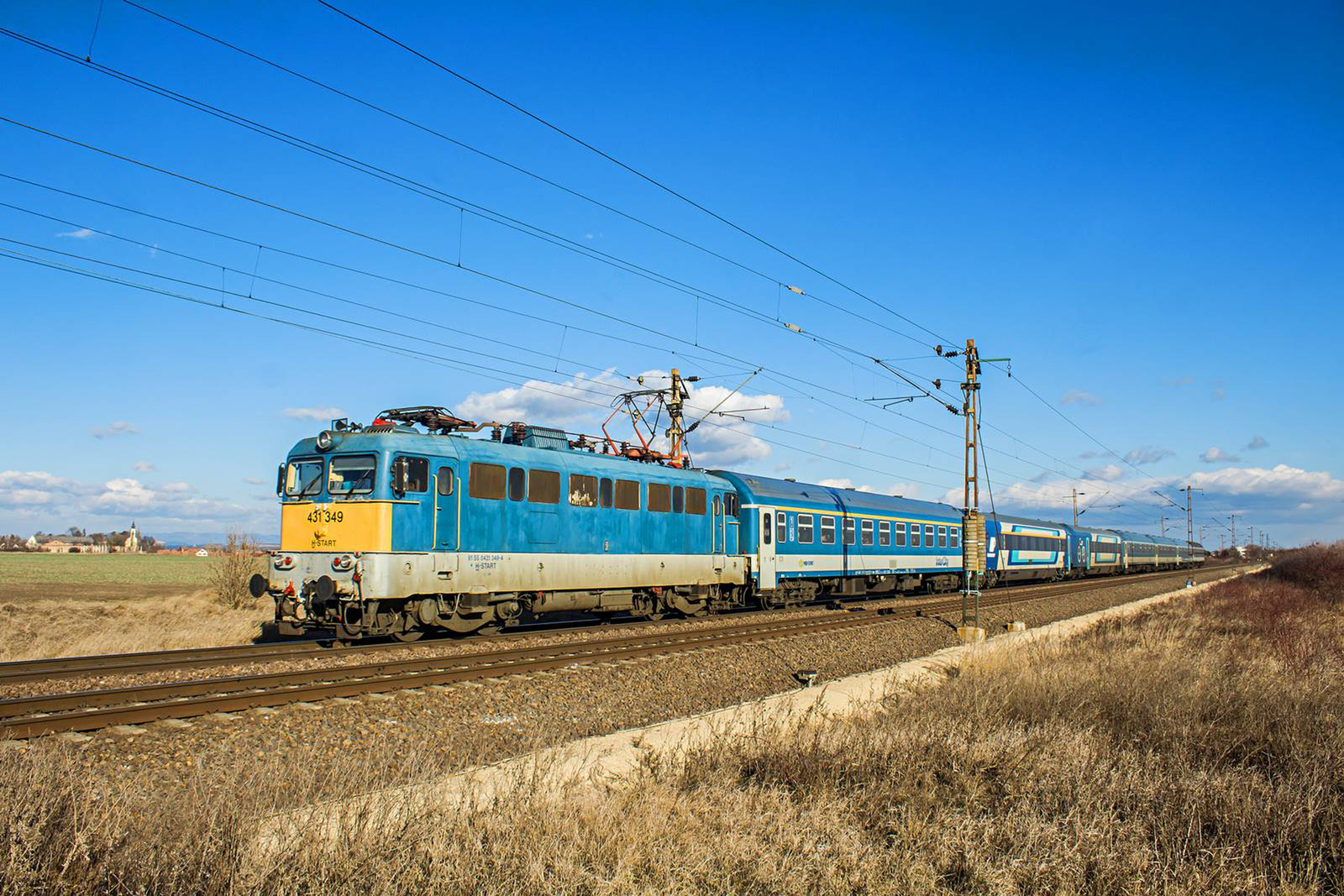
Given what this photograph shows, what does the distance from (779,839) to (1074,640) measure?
15729mm

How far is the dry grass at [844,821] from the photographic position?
498cm

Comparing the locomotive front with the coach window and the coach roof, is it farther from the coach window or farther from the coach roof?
the coach roof

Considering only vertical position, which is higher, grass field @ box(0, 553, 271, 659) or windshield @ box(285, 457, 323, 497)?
windshield @ box(285, 457, 323, 497)

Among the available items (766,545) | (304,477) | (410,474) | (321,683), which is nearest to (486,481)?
(410,474)

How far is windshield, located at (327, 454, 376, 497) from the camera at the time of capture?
16.2 m

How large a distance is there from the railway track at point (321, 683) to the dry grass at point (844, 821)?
1.68 metres

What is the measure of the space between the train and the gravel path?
1391 mm

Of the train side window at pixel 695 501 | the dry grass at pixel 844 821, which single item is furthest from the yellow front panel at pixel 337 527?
the train side window at pixel 695 501

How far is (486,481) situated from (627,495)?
15.1ft

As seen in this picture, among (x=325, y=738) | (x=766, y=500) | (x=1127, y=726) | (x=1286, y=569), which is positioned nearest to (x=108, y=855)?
(x=325, y=738)

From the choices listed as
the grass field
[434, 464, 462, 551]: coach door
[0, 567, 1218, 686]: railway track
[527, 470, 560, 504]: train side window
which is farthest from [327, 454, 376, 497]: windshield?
the grass field

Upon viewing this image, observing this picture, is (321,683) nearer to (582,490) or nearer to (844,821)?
(844,821)

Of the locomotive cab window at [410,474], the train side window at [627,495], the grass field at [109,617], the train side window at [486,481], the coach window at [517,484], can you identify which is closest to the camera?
the locomotive cab window at [410,474]

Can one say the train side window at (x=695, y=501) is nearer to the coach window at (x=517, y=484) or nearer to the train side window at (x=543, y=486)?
the train side window at (x=543, y=486)
